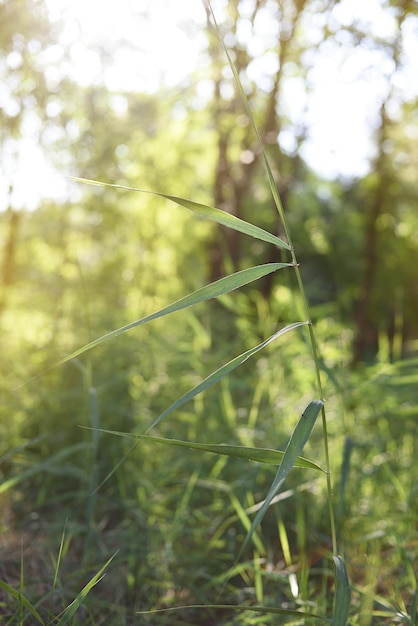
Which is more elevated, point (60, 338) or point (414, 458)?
point (60, 338)

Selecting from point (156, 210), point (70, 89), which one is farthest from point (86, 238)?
point (70, 89)

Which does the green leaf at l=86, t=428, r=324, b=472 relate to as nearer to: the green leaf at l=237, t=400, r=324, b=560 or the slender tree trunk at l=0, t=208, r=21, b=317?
the green leaf at l=237, t=400, r=324, b=560

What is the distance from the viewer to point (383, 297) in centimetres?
920

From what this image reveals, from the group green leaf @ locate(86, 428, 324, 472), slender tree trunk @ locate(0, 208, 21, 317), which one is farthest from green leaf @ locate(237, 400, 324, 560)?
slender tree trunk @ locate(0, 208, 21, 317)

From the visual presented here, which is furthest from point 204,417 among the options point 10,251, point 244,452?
point 10,251

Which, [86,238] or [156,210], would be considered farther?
[86,238]

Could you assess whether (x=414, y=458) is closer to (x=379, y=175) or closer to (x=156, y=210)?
(x=379, y=175)

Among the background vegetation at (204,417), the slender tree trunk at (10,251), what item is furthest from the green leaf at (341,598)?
Answer: the slender tree trunk at (10,251)

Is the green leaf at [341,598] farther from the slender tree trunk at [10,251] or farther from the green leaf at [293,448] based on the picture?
the slender tree trunk at [10,251]

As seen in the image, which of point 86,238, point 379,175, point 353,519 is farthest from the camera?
point 86,238

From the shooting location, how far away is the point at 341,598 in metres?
0.89

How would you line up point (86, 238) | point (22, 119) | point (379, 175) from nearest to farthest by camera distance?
1. point (22, 119)
2. point (379, 175)
3. point (86, 238)

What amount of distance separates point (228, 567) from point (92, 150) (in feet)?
16.5

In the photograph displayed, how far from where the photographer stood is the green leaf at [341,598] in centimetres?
87
